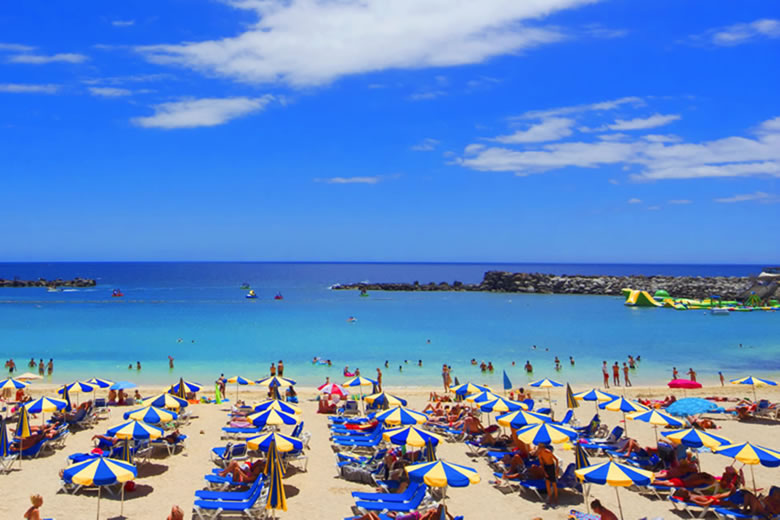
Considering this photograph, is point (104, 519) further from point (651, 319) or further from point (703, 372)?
point (651, 319)

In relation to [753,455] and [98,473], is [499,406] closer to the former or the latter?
[753,455]

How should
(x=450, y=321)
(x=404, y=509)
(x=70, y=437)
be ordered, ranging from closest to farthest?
(x=404, y=509), (x=70, y=437), (x=450, y=321)

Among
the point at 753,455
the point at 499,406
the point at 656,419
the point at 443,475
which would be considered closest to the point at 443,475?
the point at 443,475

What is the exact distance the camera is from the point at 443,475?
32.4 feet

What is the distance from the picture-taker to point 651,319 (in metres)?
58.8

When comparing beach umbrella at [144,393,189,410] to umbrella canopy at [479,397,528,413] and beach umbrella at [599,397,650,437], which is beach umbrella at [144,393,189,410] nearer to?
umbrella canopy at [479,397,528,413]

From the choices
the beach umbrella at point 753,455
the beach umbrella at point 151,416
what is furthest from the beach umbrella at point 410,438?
the beach umbrella at point 753,455

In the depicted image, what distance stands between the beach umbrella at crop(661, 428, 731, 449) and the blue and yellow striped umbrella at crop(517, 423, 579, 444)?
2266 mm

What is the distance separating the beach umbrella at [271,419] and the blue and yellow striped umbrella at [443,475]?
513cm

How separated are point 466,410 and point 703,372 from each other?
18765 mm

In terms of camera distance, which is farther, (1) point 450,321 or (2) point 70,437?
(1) point 450,321

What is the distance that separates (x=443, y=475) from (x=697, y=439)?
5.97 metres

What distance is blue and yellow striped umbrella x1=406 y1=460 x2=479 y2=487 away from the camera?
982cm

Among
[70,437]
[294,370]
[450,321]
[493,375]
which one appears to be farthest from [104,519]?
[450,321]
